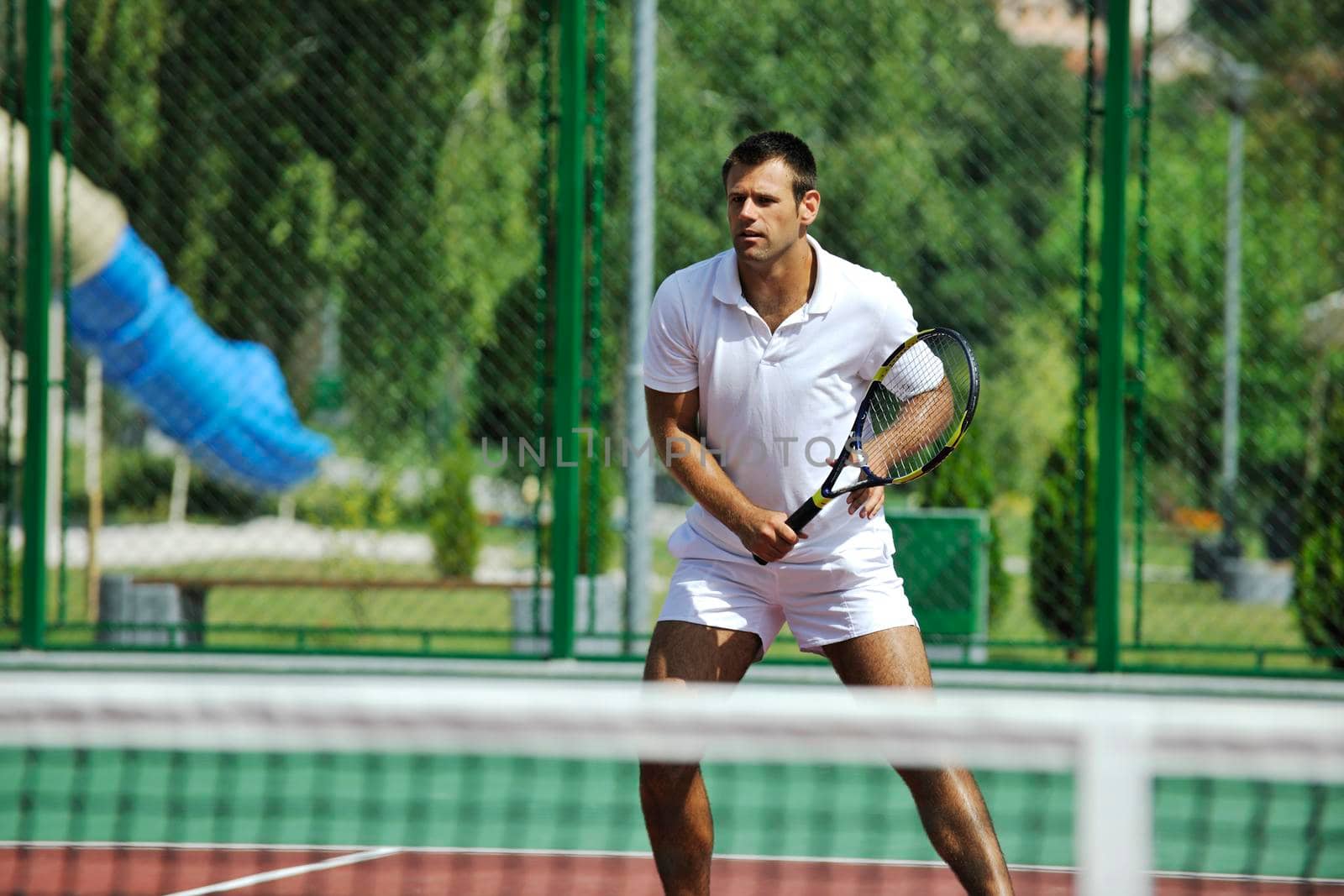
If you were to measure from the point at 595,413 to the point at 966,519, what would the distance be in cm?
172

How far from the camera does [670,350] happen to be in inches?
133

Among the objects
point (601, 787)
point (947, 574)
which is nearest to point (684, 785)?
point (601, 787)

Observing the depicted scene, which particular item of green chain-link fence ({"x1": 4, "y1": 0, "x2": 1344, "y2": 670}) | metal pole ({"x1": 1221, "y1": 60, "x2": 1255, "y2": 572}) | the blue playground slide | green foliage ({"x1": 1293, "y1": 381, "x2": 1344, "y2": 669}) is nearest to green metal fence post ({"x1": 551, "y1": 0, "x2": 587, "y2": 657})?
green chain-link fence ({"x1": 4, "y1": 0, "x2": 1344, "y2": 670})

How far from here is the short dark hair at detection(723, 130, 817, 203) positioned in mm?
3301

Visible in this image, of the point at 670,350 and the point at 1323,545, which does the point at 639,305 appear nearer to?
the point at 1323,545

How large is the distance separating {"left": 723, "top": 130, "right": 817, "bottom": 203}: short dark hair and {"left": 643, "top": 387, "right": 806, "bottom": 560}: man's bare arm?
0.47 m

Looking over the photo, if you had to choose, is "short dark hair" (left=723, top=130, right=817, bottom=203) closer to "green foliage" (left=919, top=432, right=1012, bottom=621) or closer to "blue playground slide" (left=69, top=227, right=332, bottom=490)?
"green foliage" (left=919, top=432, right=1012, bottom=621)

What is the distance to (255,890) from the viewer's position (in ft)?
14.2

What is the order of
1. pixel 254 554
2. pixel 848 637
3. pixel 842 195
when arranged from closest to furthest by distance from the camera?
pixel 848 637 → pixel 842 195 → pixel 254 554

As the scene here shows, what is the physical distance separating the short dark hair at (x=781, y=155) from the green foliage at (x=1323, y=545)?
193 inches

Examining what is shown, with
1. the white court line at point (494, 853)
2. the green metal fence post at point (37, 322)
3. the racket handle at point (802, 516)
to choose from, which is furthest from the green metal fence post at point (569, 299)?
the racket handle at point (802, 516)

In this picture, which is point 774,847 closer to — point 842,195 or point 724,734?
point 724,734

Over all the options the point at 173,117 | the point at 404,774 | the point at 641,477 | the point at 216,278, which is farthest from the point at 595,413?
the point at 216,278

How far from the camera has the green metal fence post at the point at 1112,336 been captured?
636cm
